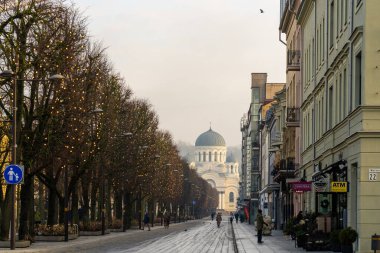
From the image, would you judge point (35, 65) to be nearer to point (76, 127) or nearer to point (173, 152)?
point (76, 127)

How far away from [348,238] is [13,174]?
13.4m

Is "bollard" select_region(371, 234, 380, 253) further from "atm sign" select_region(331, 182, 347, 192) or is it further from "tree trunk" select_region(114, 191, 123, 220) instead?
"tree trunk" select_region(114, 191, 123, 220)

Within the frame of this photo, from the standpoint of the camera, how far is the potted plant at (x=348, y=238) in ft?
106

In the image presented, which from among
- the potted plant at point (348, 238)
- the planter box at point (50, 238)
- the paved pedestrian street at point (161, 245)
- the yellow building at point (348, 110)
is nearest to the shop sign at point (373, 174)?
the yellow building at point (348, 110)

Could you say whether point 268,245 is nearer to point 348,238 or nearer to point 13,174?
point 13,174

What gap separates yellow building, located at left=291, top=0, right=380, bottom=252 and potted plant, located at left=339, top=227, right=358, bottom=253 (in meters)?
0.28

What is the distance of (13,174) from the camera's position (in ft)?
124

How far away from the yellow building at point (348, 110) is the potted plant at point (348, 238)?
0.28 metres

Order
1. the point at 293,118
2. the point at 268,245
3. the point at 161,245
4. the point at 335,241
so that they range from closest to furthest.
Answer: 1. the point at 335,241
2. the point at 268,245
3. the point at 161,245
4. the point at 293,118

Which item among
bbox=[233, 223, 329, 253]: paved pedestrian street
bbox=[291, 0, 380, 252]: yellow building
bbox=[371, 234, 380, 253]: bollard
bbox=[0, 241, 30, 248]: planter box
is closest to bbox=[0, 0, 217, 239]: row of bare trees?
bbox=[0, 241, 30, 248]: planter box

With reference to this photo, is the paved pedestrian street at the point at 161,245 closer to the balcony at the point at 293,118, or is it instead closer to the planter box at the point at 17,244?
the planter box at the point at 17,244

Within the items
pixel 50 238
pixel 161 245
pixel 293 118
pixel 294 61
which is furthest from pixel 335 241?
pixel 294 61

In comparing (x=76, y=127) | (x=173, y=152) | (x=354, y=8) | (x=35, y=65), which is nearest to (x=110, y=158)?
(x=76, y=127)

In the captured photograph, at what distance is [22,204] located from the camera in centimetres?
4544
